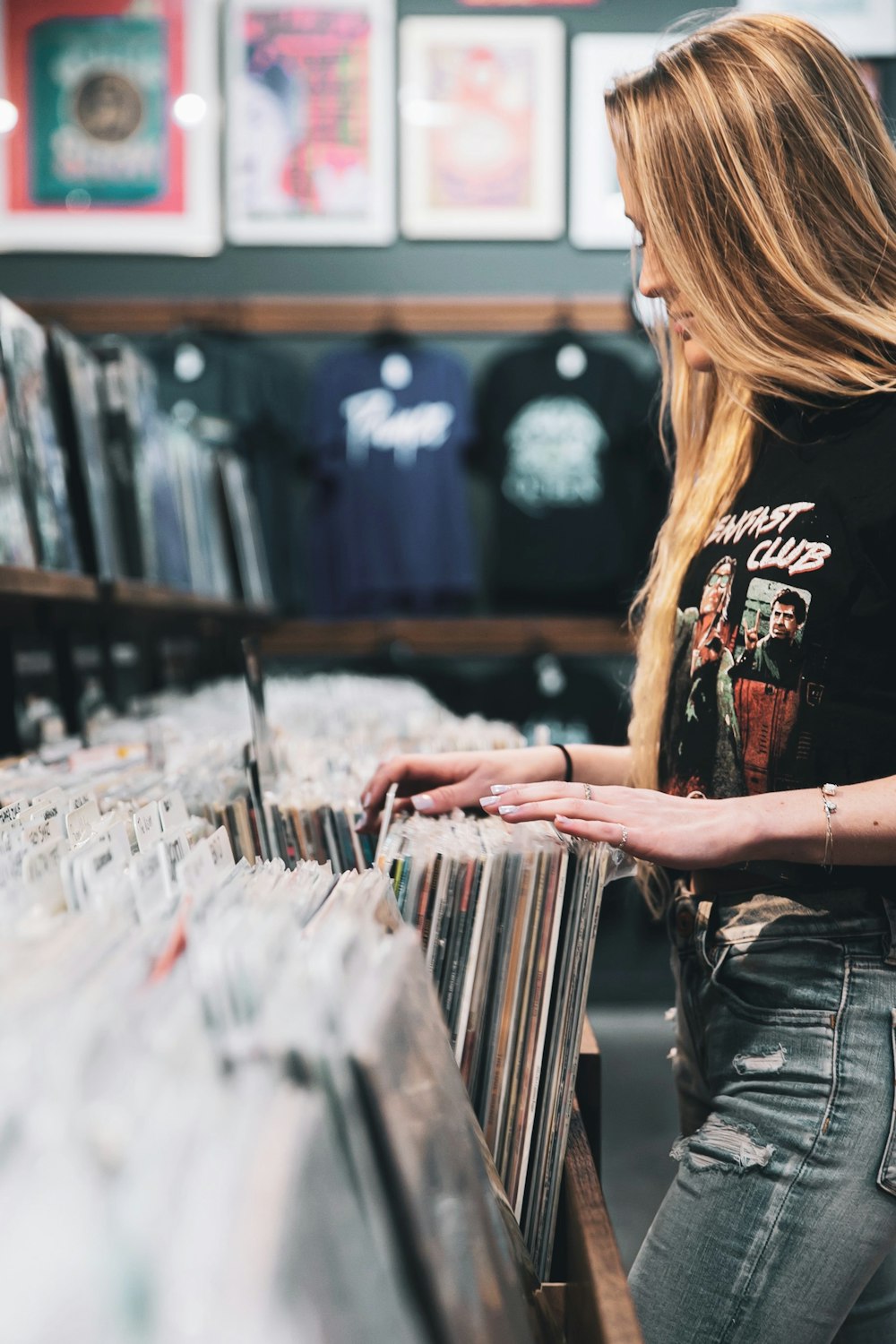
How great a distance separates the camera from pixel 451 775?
1.20m

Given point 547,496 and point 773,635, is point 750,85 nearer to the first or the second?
point 773,635

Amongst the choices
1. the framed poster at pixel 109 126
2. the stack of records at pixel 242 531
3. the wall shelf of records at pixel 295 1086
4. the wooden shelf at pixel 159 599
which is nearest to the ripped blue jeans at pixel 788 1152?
the wall shelf of records at pixel 295 1086

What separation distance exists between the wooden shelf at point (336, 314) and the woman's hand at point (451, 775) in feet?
10.6

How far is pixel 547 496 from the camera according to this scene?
403cm

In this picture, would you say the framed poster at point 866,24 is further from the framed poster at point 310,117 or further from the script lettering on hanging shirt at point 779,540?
the script lettering on hanging shirt at point 779,540

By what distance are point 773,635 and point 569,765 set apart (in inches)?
13.2

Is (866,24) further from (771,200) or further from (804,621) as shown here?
(804,621)

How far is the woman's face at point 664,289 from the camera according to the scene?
43.7 inches

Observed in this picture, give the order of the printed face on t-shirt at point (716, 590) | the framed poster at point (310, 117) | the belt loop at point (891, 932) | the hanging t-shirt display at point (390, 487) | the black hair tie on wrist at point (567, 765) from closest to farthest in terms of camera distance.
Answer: the belt loop at point (891, 932)
the printed face on t-shirt at point (716, 590)
the black hair tie on wrist at point (567, 765)
the hanging t-shirt display at point (390, 487)
the framed poster at point (310, 117)

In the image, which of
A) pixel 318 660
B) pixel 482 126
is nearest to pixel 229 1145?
pixel 318 660

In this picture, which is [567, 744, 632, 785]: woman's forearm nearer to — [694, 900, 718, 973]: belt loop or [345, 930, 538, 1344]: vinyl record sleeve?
[694, 900, 718, 973]: belt loop

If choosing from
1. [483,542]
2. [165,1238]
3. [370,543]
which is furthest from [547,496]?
[165,1238]

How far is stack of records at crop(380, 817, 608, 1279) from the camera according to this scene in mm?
833

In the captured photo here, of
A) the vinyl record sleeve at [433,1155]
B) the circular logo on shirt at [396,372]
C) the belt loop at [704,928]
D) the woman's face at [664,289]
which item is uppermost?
the woman's face at [664,289]
